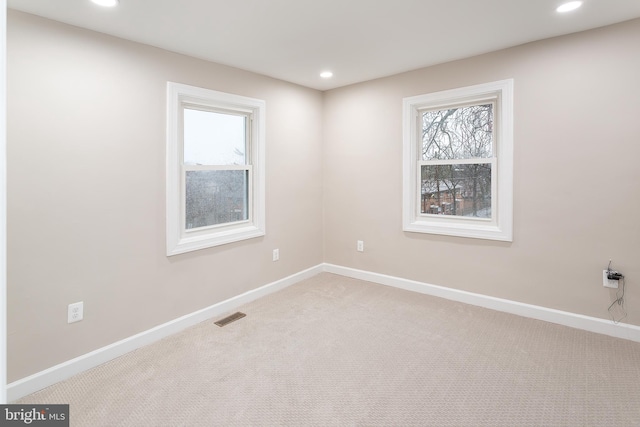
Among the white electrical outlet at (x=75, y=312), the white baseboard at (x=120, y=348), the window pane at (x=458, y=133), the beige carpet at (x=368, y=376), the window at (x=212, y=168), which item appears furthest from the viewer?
the window pane at (x=458, y=133)

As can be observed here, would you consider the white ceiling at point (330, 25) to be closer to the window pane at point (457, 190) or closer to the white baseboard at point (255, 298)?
the window pane at point (457, 190)

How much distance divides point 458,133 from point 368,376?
8.25 ft

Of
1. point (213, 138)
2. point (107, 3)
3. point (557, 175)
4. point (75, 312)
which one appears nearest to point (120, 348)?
point (75, 312)

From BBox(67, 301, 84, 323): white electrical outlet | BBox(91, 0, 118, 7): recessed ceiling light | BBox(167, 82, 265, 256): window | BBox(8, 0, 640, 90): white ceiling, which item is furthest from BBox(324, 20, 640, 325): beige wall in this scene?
BBox(67, 301, 84, 323): white electrical outlet

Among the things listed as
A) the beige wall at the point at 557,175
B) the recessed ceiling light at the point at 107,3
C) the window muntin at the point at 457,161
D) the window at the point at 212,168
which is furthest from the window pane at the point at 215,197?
the window muntin at the point at 457,161

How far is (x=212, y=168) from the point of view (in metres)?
3.29

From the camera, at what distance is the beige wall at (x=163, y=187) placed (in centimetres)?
218

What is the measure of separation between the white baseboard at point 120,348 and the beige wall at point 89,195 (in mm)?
52

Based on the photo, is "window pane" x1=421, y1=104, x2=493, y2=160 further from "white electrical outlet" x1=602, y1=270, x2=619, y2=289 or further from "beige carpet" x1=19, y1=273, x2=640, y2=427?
"beige carpet" x1=19, y1=273, x2=640, y2=427

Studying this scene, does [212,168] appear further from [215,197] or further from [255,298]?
[255,298]

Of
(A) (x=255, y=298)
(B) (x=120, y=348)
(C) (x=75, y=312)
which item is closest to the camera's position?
(C) (x=75, y=312)

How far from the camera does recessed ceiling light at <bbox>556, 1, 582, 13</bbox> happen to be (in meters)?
2.21

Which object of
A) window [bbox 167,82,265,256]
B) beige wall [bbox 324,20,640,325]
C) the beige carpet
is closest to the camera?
the beige carpet

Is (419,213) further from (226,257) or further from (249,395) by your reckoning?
(249,395)
